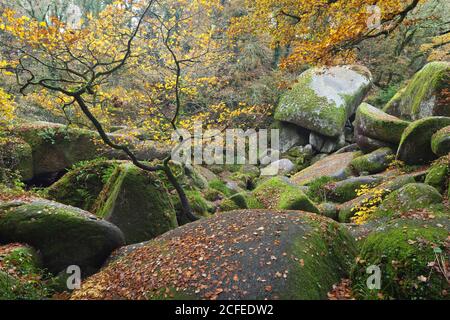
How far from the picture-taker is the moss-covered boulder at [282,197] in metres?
9.71

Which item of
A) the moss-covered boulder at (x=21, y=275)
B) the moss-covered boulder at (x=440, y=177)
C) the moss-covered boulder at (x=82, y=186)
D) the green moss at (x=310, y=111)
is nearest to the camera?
the moss-covered boulder at (x=21, y=275)

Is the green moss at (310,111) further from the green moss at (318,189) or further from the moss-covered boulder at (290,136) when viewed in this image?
the green moss at (318,189)

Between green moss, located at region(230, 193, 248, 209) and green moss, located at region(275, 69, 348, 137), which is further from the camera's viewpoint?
green moss, located at region(275, 69, 348, 137)

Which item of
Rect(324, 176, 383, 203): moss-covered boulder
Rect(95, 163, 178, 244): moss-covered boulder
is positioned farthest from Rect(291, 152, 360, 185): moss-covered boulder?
Rect(95, 163, 178, 244): moss-covered boulder

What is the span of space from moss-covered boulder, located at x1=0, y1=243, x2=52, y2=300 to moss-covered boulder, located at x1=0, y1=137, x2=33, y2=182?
A: 597 cm

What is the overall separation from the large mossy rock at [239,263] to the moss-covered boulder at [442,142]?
5.75m

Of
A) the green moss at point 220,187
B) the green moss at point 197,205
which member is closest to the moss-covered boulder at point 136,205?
the green moss at point 197,205

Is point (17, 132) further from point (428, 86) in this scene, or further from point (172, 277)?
point (428, 86)

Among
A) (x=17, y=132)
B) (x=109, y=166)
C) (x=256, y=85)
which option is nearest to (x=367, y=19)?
(x=109, y=166)

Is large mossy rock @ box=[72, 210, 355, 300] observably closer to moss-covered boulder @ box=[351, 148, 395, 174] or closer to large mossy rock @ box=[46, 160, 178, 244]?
large mossy rock @ box=[46, 160, 178, 244]

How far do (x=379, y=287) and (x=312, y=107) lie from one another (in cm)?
1570

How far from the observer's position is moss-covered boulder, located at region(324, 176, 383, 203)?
11523 millimetres

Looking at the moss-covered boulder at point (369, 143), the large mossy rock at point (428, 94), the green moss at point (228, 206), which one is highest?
the large mossy rock at point (428, 94)

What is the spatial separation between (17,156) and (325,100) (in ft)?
50.9
